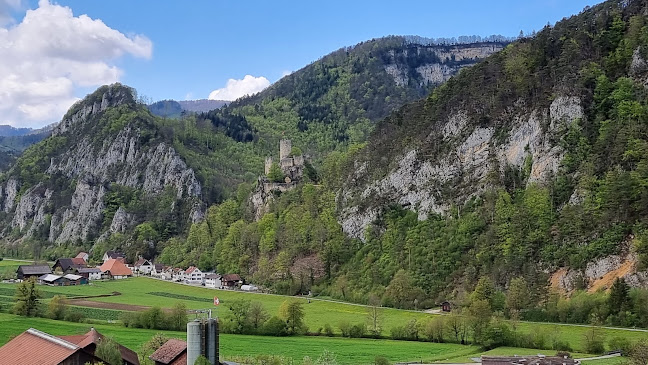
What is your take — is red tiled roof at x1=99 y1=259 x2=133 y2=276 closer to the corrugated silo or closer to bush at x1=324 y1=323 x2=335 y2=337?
bush at x1=324 y1=323 x2=335 y2=337

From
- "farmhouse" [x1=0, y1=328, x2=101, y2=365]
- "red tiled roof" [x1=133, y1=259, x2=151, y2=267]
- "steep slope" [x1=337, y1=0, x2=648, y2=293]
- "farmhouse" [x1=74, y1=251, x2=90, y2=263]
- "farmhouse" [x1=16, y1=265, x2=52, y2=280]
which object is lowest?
"farmhouse" [x1=0, y1=328, x2=101, y2=365]

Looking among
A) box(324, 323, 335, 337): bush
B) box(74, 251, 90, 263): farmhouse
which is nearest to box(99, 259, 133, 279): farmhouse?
box(74, 251, 90, 263): farmhouse

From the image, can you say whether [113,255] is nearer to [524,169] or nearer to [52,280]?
[52,280]

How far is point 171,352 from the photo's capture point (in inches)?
1625

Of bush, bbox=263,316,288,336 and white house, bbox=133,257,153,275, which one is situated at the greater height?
white house, bbox=133,257,153,275

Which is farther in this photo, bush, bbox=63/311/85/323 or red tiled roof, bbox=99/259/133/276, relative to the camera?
red tiled roof, bbox=99/259/133/276

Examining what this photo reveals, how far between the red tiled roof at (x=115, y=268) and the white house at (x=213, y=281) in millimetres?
27118

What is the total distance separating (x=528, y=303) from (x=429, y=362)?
84.2ft

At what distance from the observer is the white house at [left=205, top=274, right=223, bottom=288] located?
122562mm

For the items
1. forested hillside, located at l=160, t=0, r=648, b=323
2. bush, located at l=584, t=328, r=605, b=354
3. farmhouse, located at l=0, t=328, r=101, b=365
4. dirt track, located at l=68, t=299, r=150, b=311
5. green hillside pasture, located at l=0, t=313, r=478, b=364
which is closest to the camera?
farmhouse, located at l=0, t=328, r=101, b=365

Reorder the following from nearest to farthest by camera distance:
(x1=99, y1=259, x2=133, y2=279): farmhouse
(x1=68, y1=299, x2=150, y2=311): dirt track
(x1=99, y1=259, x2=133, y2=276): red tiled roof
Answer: (x1=68, y1=299, x2=150, y2=311): dirt track, (x1=99, y1=259, x2=133, y2=279): farmhouse, (x1=99, y1=259, x2=133, y2=276): red tiled roof

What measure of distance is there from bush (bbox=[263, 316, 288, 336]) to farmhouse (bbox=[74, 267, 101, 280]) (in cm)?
8198

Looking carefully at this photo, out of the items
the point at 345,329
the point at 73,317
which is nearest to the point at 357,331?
the point at 345,329

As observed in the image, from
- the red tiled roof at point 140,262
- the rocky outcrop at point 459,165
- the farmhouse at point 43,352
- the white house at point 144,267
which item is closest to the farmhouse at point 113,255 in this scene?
the red tiled roof at point 140,262
